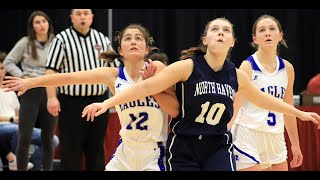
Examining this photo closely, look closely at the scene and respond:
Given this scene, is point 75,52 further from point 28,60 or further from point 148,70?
point 148,70

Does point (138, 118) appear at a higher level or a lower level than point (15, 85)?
lower

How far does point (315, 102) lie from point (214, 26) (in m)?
3.74

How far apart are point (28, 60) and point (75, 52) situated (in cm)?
85

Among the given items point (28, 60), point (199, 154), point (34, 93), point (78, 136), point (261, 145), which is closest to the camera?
point (199, 154)

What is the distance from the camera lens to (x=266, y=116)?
5.12m

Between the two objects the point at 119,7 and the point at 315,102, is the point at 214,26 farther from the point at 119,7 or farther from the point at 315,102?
the point at 119,7

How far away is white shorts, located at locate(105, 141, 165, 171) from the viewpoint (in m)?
4.37

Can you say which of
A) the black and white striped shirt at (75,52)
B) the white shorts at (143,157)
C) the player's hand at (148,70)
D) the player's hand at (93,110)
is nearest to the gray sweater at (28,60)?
the black and white striped shirt at (75,52)

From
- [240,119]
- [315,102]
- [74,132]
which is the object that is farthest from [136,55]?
[315,102]

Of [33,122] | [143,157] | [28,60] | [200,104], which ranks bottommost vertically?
[143,157]

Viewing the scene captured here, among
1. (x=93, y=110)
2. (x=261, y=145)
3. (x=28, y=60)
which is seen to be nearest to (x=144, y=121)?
(x=93, y=110)

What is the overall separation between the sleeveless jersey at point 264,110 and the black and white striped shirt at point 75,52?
1.72 m

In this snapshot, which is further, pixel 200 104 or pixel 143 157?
pixel 143 157

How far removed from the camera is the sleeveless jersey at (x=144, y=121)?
14.5 ft
